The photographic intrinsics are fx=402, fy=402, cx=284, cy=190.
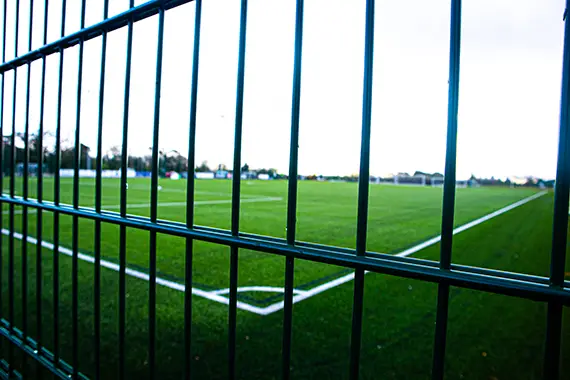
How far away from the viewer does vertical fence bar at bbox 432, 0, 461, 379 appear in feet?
3.93

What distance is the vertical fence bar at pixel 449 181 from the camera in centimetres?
120

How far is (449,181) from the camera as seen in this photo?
1191 millimetres

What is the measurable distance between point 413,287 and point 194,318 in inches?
134

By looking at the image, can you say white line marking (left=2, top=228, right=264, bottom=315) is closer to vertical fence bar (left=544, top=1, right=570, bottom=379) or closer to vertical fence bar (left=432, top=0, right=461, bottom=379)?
vertical fence bar (left=432, top=0, right=461, bottom=379)

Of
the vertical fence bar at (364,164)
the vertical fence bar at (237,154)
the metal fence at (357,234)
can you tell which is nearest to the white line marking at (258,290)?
the metal fence at (357,234)

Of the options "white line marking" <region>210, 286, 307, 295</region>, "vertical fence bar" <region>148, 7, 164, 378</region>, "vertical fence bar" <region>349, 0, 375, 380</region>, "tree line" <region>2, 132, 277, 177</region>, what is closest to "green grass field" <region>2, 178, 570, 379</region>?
"white line marking" <region>210, 286, 307, 295</region>

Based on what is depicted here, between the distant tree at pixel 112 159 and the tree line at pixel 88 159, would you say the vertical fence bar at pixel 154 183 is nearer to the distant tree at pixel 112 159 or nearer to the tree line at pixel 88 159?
the tree line at pixel 88 159

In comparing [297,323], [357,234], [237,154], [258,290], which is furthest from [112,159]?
[258,290]

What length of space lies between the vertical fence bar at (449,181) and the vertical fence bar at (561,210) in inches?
10.1

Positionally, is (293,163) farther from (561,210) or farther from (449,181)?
(561,210)

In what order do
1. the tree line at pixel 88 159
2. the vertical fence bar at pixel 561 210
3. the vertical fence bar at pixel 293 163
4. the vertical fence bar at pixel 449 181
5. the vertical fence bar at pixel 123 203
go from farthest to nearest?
the tree line at pixel 88 159 → the vertical fence bar at pixel 123 203 → the vertical fence bar at pixel 293 163 → the vertical fence bar at pixel 449 181 → the vertical fence bar at pixel 561 210

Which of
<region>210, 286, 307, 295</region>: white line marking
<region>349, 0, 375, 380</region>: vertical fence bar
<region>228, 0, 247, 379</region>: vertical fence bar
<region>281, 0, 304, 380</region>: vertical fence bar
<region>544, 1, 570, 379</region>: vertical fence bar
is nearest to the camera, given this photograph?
<region>544, 1, 570, 379</region>: vertical fence bar

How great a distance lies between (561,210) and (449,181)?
0.29 meters

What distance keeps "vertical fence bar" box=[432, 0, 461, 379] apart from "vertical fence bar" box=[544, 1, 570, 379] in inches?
10.1
